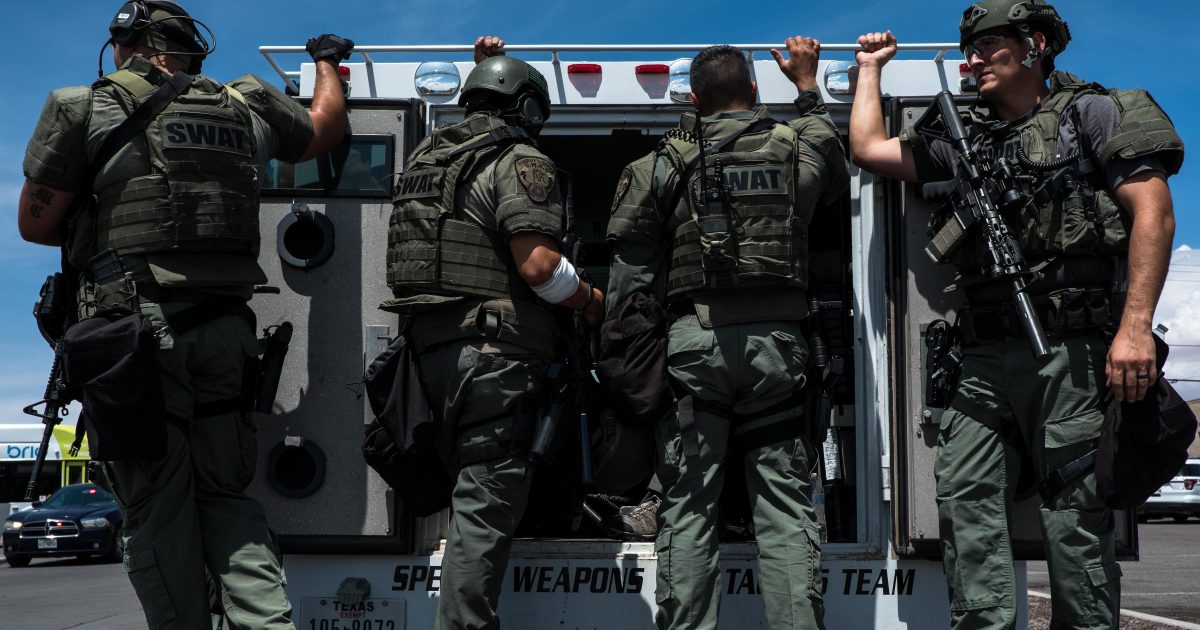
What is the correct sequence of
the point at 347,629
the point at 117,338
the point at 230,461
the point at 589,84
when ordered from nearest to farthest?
the point at 117,338 < the point at 230,461 < the point at 347,629 < the point at 589,84

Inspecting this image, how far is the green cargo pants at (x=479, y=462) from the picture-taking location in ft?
11.1

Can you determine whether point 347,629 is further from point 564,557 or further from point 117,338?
point 117,338

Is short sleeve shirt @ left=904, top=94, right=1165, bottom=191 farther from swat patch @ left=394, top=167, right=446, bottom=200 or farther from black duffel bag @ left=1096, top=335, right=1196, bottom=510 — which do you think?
swat patch @ left=394, top=167, right=446, bottom=200

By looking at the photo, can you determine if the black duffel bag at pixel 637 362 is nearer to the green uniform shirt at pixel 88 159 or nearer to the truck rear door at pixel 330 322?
the truck rear door at pixel 330 322

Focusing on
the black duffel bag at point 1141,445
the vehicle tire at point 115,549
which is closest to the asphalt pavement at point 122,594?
the vehicle tire at point 115,549

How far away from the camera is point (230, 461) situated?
11.5ft

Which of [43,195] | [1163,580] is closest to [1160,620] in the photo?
[1163,580]

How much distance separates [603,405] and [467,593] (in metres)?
0.86

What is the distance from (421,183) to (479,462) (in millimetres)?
978

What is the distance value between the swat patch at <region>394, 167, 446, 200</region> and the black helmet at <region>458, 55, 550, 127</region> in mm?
380

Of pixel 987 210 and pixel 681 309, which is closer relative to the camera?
pixel 987 210

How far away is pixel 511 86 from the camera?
3791 mm

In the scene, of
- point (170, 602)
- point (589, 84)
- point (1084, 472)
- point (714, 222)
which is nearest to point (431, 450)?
point (170, 602)

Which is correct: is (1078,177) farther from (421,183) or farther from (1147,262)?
(421,183)
